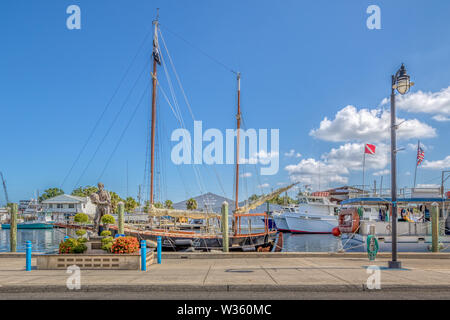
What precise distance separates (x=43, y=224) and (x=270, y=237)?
74.5 metres

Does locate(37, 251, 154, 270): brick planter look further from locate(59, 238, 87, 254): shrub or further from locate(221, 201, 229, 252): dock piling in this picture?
locate(221, 201, 229, 252): dock piling

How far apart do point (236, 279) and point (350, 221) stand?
16545 millimetres

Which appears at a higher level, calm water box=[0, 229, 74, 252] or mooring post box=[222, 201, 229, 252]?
mooring post box=[222, 201, 229, 252]

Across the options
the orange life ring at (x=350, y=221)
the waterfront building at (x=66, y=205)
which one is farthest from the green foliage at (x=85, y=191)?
the orange life ring at (x=350, y=221)

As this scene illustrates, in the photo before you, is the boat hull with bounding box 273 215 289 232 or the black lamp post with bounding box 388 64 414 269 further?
the boat hull with bounding box 273 215 289 232

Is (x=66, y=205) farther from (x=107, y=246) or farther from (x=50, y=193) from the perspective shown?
(x=107, y=246)

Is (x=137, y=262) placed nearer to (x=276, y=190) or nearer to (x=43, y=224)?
(x=276, y=190)

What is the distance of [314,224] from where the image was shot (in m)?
62.0

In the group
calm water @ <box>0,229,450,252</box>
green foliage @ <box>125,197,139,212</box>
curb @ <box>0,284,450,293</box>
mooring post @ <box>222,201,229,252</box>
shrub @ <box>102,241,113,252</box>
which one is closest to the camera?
curb @ <box>0,284,450,293</box>

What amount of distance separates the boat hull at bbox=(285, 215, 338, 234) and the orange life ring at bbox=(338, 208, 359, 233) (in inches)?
1489

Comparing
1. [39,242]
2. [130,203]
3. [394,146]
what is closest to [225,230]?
[394,146]

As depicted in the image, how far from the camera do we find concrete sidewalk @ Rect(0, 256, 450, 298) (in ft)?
30.2

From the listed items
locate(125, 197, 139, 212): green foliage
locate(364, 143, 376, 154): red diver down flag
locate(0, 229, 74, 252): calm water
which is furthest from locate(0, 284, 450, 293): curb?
locate(125, 197, 139, 212): green foliage
